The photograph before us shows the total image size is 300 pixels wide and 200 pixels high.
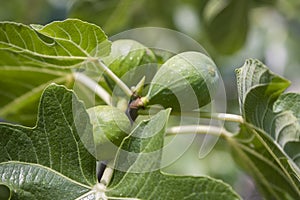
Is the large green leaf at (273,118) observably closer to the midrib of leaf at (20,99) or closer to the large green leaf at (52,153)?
the large green leaf at (52,153)

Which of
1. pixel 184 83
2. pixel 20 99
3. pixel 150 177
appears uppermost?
pixel 184 83

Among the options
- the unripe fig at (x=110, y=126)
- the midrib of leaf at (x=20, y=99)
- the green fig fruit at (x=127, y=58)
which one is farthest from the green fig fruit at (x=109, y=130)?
the midrib of leaf at (x=20, y=99)

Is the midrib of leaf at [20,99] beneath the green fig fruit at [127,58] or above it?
beneath

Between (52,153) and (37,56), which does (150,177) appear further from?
(37,56)

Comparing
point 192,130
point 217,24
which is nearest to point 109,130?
point 192,130

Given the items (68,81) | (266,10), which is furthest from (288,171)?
(266,10)

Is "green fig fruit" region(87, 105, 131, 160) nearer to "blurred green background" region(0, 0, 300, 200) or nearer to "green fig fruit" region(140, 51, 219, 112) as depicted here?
"green fig fruit" region(140, 51, 219, 112)

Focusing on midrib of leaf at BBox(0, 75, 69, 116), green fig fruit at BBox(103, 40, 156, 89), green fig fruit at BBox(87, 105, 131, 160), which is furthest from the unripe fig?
midrib of leaf at BBox(0, 75, 69, 116)
